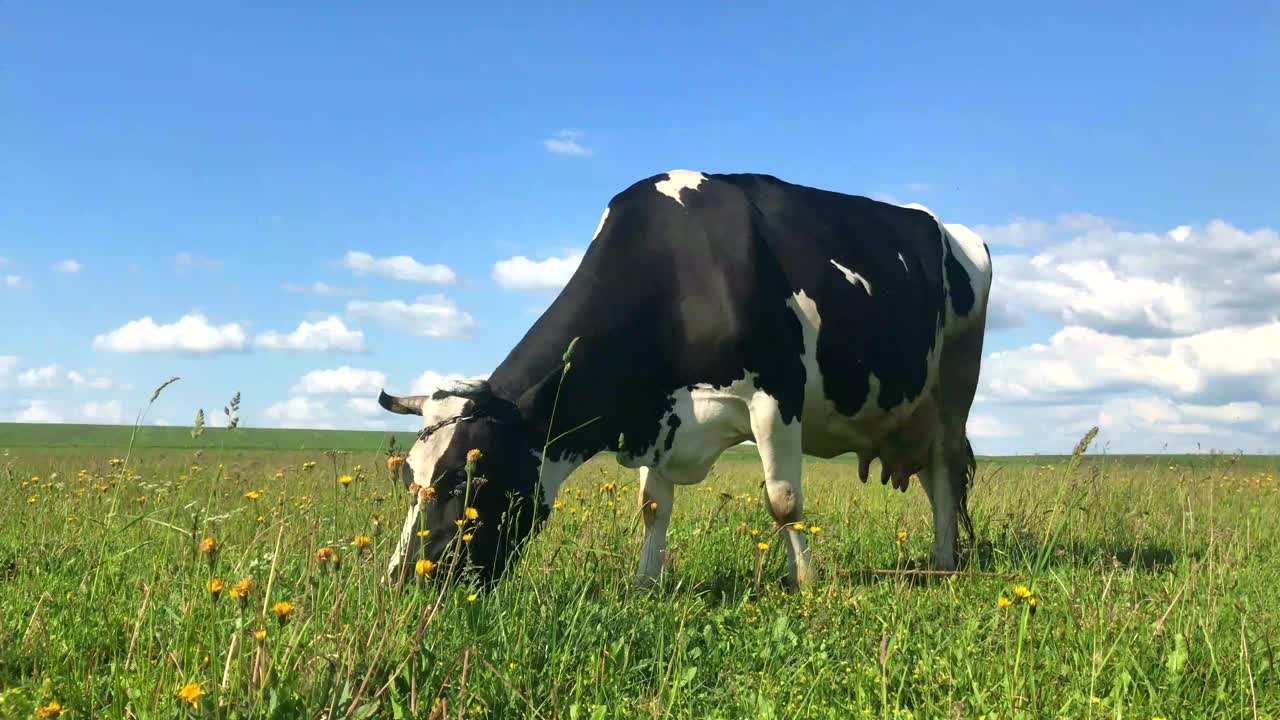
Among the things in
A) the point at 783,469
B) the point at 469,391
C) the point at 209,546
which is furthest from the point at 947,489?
the point at 209,546

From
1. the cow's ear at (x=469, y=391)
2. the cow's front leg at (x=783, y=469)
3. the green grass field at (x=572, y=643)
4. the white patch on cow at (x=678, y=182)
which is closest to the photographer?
the green grass field at (x=572, y=643)

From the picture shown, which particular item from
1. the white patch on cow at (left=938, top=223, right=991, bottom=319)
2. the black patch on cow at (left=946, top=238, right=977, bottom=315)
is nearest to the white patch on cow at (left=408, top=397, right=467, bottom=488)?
the black patch on cow at (left=946, top=238, right=977, bottom=315)

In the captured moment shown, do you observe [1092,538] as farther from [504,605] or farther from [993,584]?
[504,605]

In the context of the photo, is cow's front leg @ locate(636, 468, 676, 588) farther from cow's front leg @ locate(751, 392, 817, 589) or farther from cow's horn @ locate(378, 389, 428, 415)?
cow's horn @ locate(378, 389, 428, 415)

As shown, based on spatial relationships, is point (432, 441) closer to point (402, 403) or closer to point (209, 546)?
point (402, 403)

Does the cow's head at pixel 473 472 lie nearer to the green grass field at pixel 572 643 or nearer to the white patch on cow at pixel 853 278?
the green grass field at pixel 572 643

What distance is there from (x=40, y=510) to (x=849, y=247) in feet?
20.9

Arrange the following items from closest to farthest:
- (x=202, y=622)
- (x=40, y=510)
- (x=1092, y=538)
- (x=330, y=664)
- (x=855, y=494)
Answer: (x=330, y=664) < (x=202, y=622) < (x=40, y=510) < (x=1092, y=538) < (x=855, y=494)

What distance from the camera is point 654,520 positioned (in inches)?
257

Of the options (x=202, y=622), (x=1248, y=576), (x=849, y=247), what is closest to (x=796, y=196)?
(x=849, y=247)

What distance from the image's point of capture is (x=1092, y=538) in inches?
314

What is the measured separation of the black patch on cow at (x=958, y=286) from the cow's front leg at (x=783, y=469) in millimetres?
2857

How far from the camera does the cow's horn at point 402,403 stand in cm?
518

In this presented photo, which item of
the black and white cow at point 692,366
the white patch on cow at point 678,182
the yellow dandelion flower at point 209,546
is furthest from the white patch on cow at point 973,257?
the yellow dandelion flower at point 209,546
